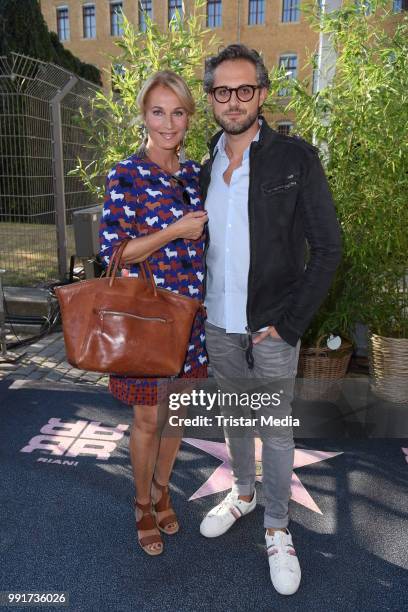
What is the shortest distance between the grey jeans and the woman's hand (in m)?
0.44

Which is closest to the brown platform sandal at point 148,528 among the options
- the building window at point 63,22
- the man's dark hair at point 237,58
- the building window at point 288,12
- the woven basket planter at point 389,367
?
the man's dark hair at point 237,58

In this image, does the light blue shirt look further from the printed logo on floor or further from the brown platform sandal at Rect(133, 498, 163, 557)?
the printed logo on floor

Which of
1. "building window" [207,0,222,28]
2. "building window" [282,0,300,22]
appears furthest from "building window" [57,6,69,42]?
"building window" [282,0,300,22]

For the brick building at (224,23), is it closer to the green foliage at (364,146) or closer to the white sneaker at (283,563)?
the green foliage at (364,146)

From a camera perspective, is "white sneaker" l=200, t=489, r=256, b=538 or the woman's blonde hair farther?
"white sneaker" l=200, t=489, r=256, b=538

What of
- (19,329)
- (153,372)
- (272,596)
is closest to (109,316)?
(153,372)

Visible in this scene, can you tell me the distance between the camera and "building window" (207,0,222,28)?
2420 cm

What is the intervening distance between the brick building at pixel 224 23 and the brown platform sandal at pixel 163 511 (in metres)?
22.0

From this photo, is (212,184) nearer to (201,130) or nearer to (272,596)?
(272,596)

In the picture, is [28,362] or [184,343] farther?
[28,362]

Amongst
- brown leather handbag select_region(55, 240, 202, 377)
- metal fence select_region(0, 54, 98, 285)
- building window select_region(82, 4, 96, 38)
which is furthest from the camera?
building window select_region(82, 4, 96, 38)

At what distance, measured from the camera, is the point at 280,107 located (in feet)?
11.6

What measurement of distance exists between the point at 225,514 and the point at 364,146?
7.05ft

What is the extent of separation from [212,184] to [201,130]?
1864 millimetres
